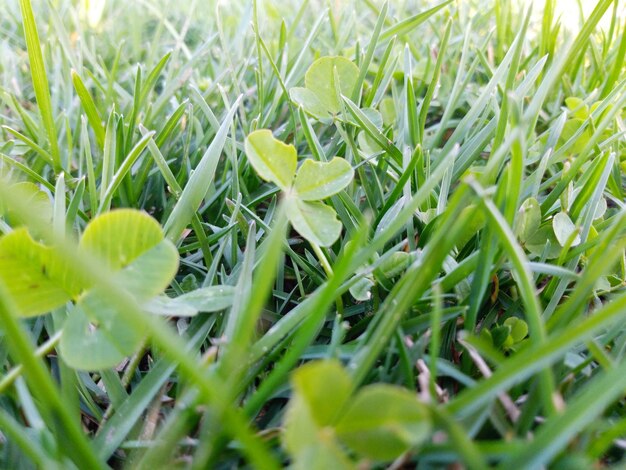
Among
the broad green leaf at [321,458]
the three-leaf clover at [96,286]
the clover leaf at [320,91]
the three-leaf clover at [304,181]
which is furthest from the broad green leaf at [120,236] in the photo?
the clover leaf at [320,91]

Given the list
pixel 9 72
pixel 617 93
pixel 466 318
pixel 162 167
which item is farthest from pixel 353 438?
pixel 9 72

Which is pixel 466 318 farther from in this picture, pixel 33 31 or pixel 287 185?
pixel 33 31

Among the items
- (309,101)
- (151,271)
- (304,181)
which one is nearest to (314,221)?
(304,181)

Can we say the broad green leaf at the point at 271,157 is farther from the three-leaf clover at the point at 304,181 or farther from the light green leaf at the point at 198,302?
the light green leaf at the point at 198,302

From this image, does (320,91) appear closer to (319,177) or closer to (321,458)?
(319,177)

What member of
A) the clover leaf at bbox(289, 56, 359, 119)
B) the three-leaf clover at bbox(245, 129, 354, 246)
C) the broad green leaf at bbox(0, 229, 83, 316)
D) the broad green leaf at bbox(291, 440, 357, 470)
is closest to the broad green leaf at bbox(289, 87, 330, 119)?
the clover leaf at bbox(289, 56, 359, 119)

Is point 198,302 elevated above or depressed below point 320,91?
below
